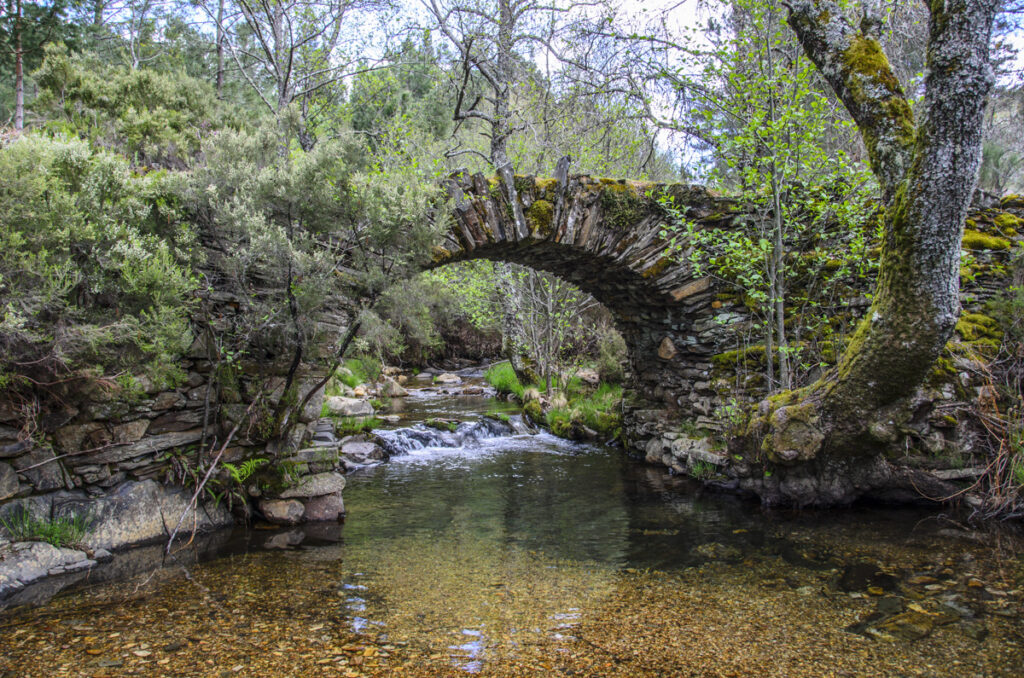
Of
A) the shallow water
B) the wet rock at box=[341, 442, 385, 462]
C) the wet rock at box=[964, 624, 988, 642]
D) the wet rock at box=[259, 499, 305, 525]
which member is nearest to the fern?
the wet rock at box=[259, 499, 305, 525]

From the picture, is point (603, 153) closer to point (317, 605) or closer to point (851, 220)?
point (851, 220)

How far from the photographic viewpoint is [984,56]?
3613mm

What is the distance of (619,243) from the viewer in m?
6.91

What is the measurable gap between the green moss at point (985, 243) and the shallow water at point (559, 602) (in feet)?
10.4

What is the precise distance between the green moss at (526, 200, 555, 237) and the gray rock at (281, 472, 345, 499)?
342 cm

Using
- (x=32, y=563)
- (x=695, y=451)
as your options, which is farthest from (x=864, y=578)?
(x=32, y=563)

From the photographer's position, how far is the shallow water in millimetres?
2775

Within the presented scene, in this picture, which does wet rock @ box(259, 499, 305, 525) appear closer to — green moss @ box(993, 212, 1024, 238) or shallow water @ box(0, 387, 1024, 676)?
shallow water @ box(0, 387, 1024, 676)

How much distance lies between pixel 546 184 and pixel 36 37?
33.2 feet

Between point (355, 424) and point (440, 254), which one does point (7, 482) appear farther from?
point (355, 424)

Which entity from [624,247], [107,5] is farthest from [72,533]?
[107,5]

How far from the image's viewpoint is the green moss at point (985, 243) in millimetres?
6230

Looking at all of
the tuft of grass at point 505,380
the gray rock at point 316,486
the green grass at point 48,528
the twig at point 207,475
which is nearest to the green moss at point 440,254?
the twig at point 207,475

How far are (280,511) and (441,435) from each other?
436cm
